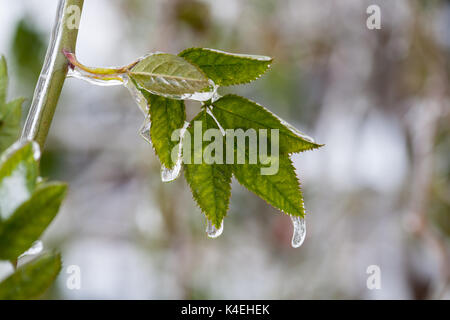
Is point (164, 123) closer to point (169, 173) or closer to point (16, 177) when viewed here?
point (169, 173)

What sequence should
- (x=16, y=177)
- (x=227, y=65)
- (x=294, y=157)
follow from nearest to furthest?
(x=16, y=177), (x=227, y=65), (x=294, y=157)

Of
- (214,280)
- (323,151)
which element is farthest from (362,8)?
(214,280)

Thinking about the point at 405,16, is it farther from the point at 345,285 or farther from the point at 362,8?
the point at 345,285

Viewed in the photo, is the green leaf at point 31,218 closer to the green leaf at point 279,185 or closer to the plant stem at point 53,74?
the plant stem at point 53,74

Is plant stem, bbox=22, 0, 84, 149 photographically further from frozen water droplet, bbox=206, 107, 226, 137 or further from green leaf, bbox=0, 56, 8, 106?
frozen water droplet, bbox=206, 107, 226, 137

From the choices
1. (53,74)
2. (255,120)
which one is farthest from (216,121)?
(53,74)
